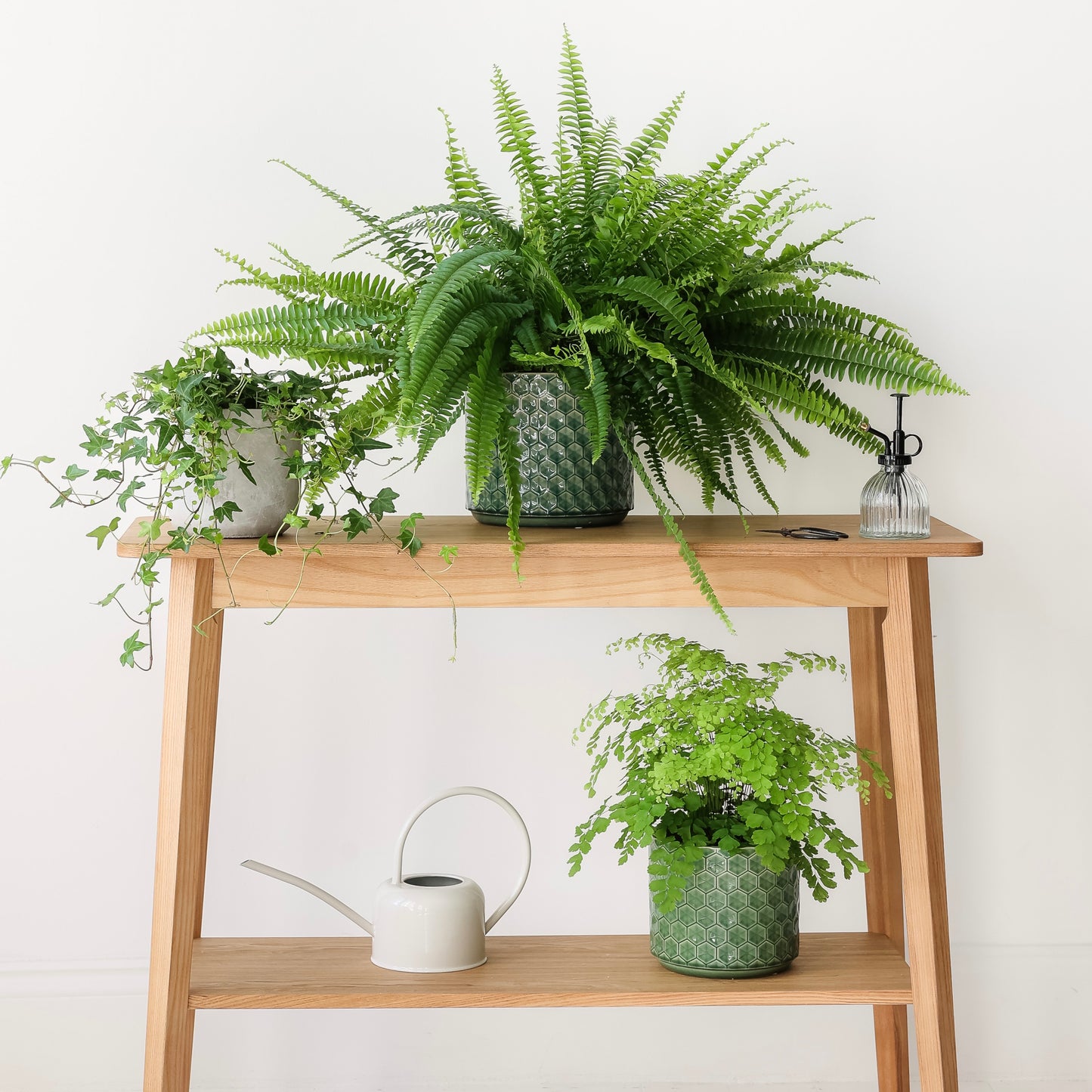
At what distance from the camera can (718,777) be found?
4.52 feet

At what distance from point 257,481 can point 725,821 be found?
2.21 ft

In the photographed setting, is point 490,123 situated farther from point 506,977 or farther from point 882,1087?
point 882,1087

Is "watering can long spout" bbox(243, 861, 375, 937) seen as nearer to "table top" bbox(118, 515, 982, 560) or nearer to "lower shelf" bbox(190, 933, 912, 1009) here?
"lower shelf" bbox(190, 933, 912, 1009)

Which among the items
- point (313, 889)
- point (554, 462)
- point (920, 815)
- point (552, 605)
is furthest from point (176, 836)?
point (920, 815)

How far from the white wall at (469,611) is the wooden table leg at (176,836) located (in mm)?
414

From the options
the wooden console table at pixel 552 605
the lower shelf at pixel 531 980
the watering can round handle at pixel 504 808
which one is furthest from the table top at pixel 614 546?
the lower shelf at pixel 531 980

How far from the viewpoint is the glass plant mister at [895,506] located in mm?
1319

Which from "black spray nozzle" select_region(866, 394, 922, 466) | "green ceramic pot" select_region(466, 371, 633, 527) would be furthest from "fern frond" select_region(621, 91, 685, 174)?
"black spray nozzle" select_region(866, 394, 922, 466)

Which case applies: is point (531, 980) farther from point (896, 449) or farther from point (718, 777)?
point (896, 449)

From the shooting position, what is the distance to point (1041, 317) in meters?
1.72

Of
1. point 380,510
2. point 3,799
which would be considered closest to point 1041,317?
point 380,510

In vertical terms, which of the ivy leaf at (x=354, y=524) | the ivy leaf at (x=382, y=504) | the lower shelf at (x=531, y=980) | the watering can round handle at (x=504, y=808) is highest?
the ivy leaf at (x=382, y=504)

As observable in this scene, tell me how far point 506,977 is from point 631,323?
77 centimetres

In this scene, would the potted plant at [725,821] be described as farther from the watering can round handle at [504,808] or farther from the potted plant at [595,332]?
the potted plant at [595,332]
